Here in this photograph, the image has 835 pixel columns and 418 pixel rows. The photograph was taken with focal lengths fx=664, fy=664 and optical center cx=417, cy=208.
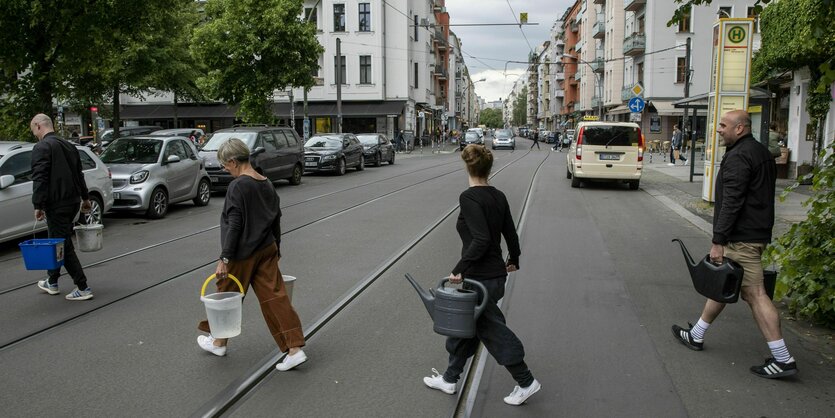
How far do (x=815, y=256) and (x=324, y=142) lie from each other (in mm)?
21162

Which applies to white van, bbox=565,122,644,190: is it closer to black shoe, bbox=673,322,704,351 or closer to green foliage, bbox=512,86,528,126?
black shoe, bbox=673,322,704,351

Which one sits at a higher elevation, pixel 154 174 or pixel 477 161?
pixel 477 161

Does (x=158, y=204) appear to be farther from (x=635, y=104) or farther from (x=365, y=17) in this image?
(x=365, y=17)

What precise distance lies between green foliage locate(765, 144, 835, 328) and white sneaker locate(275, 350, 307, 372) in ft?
12.8

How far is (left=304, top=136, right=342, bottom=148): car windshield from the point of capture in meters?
25.3

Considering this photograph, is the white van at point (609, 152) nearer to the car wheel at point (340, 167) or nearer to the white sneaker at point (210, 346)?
the car wheel at point (340, 167)

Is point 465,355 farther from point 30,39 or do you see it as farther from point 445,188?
point 445,188

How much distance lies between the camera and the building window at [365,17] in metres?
48.9

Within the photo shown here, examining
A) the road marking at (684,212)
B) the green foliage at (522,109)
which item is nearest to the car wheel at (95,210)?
the road marking at (684,212)

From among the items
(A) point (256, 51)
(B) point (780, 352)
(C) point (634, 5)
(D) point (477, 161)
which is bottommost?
(B) point (780, 352)

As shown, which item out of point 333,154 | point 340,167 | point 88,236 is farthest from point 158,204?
point 340,167

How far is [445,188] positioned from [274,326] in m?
14.3

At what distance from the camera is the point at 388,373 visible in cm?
476

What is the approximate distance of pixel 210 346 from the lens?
5102 millimetres
